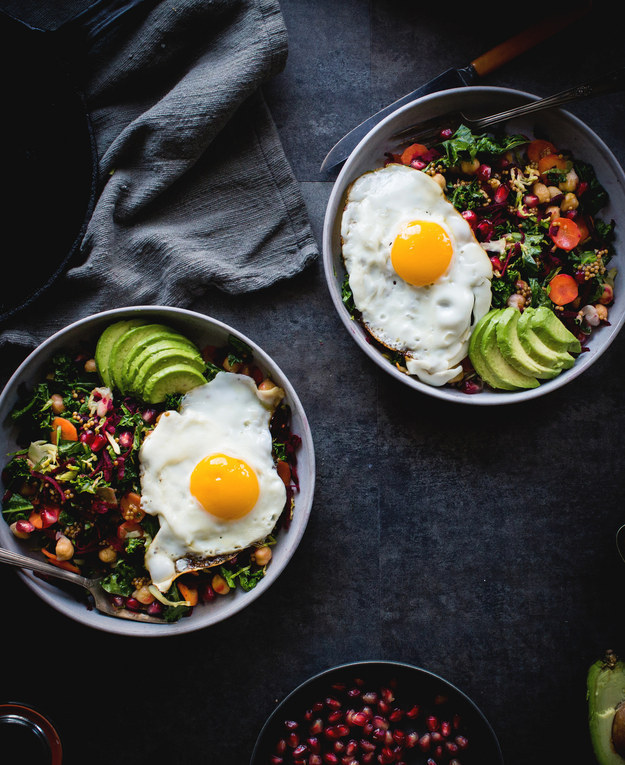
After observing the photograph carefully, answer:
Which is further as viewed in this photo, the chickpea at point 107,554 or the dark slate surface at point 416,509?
the dark slate surface at point 416,509

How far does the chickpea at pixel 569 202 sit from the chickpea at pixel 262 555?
2377mm

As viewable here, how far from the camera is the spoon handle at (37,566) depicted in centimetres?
248

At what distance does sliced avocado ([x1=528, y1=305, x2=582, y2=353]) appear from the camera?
2.89 meters

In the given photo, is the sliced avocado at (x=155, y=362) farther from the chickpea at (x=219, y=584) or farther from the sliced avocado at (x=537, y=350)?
the sliced avocado at (x=537, y=350)

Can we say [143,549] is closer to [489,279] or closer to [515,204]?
[489,279]

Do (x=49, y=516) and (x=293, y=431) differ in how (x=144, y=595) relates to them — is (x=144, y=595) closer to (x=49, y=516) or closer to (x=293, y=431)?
(x=49, y=516)

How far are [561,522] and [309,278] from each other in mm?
2015

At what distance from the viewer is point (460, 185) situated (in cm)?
303

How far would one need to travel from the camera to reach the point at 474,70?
10.2 ft

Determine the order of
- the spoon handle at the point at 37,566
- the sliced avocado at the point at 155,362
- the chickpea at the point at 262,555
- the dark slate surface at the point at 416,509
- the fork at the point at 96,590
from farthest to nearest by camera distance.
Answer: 1. the dark slate surface at the point at 416,509
2. the chickpea at the point at 262,555
3. the sliced avocado at the point at 155,362
4. the fork at the point at 96,590
5. the spoon handle at the point at 37,566

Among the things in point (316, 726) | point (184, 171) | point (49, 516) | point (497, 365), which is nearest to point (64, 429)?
point (49, 516)

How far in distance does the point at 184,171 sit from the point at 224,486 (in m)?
1.68

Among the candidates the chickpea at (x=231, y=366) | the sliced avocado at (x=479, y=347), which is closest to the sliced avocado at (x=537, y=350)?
the sliced avocado at (x=479, y=347)

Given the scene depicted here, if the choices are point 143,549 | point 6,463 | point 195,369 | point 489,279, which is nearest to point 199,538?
point 143,549
